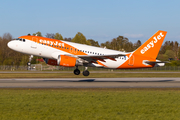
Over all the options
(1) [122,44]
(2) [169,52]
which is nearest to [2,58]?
(1) [122,44]

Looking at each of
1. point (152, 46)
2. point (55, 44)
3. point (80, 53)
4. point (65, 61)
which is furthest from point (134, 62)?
point (55, 44)

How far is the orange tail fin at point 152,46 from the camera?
41281mm

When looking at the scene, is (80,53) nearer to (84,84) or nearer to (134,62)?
(84,84)

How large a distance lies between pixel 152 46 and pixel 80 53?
41.2 feet

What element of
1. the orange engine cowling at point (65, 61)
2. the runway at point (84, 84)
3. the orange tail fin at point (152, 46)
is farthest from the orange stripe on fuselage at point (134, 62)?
the orange engine cowling at point (65, 61)

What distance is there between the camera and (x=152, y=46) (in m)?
41.7

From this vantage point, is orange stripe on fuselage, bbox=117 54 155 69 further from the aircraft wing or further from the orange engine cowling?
the orange engine cowling
